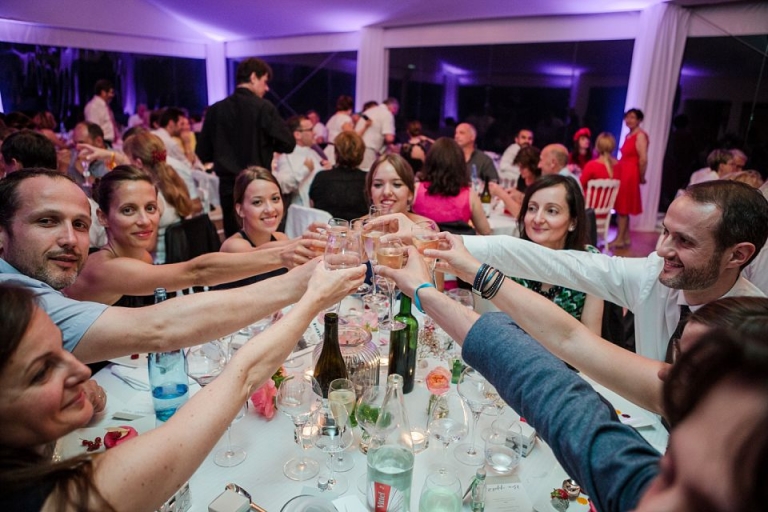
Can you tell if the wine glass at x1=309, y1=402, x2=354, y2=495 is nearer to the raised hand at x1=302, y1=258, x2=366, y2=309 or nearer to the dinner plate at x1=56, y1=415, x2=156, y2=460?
the raised hand at x1=302, y1=258, x2=366, y2=309

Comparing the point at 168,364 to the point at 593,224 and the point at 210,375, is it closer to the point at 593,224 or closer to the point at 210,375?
the point at 210,375

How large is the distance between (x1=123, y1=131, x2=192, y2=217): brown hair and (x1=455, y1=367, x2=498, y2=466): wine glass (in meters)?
3.15

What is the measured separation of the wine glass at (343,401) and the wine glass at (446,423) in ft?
0.78

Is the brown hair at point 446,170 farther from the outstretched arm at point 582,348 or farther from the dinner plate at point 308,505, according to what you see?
the dinner plate at point 308,505

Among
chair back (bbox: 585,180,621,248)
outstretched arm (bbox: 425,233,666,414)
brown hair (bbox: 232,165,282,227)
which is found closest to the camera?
outstretched arm (bbox: 425,233,666,414)

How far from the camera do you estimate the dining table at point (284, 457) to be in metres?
1.22

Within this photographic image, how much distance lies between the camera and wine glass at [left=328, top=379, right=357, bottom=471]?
1324 millimetres

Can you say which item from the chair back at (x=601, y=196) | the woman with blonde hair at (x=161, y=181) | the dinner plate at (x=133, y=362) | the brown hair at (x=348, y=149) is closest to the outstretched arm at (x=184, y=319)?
the dinner plate at (x=133, y=362)

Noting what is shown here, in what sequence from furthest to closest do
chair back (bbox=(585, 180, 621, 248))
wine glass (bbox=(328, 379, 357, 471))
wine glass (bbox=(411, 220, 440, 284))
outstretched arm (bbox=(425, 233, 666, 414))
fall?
chair back (bbox=(585, 180, 621, 248)) < wine glass (bbox=(411, 220, 440, 284)) < outstretched arm (bbox=(425, 233, 666, 414)) < wine glass (bbox=(328, 379, 357, 471))

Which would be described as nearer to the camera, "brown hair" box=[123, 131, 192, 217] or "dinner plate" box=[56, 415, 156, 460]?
"dinner plate" box=[56, 415, 156, 460]

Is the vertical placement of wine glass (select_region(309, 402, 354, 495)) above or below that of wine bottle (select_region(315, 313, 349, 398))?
below

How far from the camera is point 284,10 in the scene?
10414 mm

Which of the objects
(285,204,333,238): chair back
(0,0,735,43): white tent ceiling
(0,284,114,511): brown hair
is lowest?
(285,204,333,238): chair back

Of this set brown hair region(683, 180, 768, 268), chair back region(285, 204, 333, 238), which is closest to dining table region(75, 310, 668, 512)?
brown hair region(683, 180, 768, 268)
